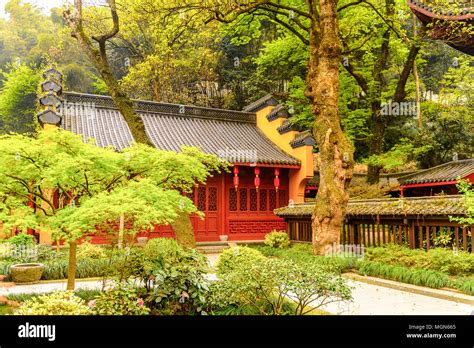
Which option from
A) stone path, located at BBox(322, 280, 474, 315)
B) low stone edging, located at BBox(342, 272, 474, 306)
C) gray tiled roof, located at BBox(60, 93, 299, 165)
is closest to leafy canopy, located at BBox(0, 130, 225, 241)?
stone path, located at BBox(322, 280, 474, 315)

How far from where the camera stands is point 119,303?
407 cm

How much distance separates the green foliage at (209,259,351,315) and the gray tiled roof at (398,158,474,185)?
898 cm

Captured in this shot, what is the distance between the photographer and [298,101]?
50.0 ft

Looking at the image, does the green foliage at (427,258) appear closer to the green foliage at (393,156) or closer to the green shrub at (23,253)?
the green foliage at (393,156)

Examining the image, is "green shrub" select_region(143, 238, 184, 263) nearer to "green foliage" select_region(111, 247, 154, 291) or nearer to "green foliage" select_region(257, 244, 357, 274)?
"green foliage" select_region(111, 247, 154, 291)

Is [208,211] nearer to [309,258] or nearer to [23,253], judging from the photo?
[309,258]

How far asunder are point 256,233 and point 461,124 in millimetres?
7587

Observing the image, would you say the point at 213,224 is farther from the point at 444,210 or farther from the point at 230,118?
the point at 444,210

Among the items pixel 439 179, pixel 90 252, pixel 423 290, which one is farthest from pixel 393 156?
pixel 90 252

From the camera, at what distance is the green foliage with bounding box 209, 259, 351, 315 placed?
3982 mm

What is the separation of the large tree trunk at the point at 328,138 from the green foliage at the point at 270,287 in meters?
3.68

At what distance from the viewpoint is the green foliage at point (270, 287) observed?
3.98m

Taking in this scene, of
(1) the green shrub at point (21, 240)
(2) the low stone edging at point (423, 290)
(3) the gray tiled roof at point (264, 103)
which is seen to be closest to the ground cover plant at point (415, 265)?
(2) the low stone edging at point (423, 290)
